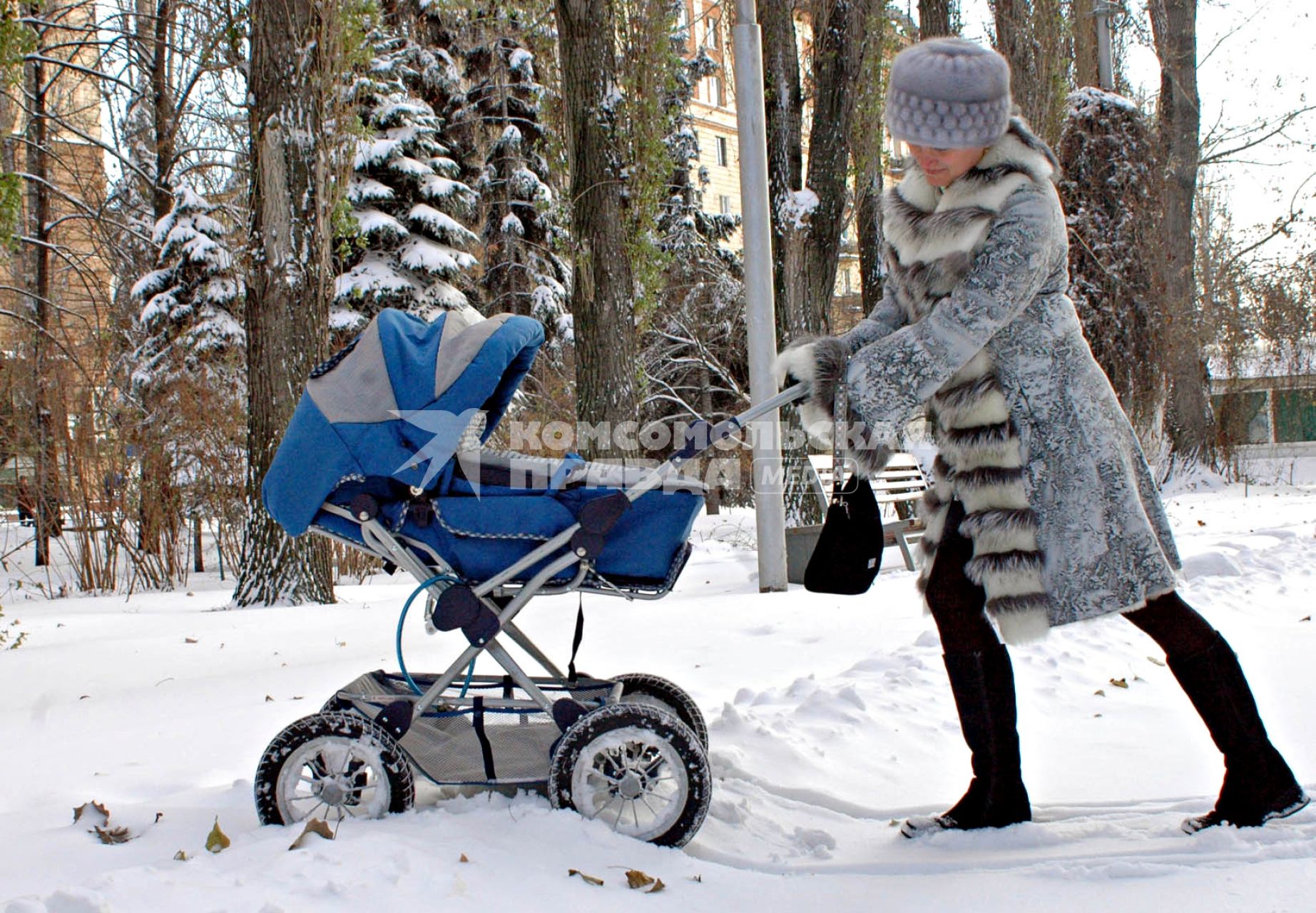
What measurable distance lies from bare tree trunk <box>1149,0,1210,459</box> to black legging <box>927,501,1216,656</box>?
1336cm

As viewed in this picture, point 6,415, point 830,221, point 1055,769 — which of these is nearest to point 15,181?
point 6,415

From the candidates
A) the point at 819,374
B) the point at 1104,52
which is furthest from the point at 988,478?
the point at 1104,52

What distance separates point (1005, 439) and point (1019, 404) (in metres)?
0.10

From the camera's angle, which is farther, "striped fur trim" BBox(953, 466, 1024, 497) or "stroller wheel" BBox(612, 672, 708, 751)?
"stroller wheel" BBox(612, 672, 708, 751)

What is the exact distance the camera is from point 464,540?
2.79 metres

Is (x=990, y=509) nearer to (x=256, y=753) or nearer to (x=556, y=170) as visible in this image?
(x=256, y=753)

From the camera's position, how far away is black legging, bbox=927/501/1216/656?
259cm

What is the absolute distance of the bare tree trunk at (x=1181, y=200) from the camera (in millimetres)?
16750

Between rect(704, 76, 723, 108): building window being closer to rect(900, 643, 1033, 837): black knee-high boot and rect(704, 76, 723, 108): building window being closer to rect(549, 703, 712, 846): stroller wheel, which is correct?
rect(900, 643, 1033, 837): black knee-high boot

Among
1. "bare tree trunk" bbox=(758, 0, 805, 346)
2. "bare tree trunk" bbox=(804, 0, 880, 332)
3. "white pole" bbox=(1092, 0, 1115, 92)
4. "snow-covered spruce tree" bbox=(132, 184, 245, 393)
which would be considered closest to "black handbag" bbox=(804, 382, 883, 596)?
"bare tree trunk" bbox=(758, 0, 805, 346)

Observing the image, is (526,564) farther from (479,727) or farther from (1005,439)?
(1005,439)

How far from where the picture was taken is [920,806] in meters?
3.00

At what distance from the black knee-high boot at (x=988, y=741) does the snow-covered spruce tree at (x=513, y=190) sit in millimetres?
20792

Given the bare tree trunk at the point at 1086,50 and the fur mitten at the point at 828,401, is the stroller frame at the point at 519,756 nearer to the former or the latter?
the fur mitten at the point at 828,401
